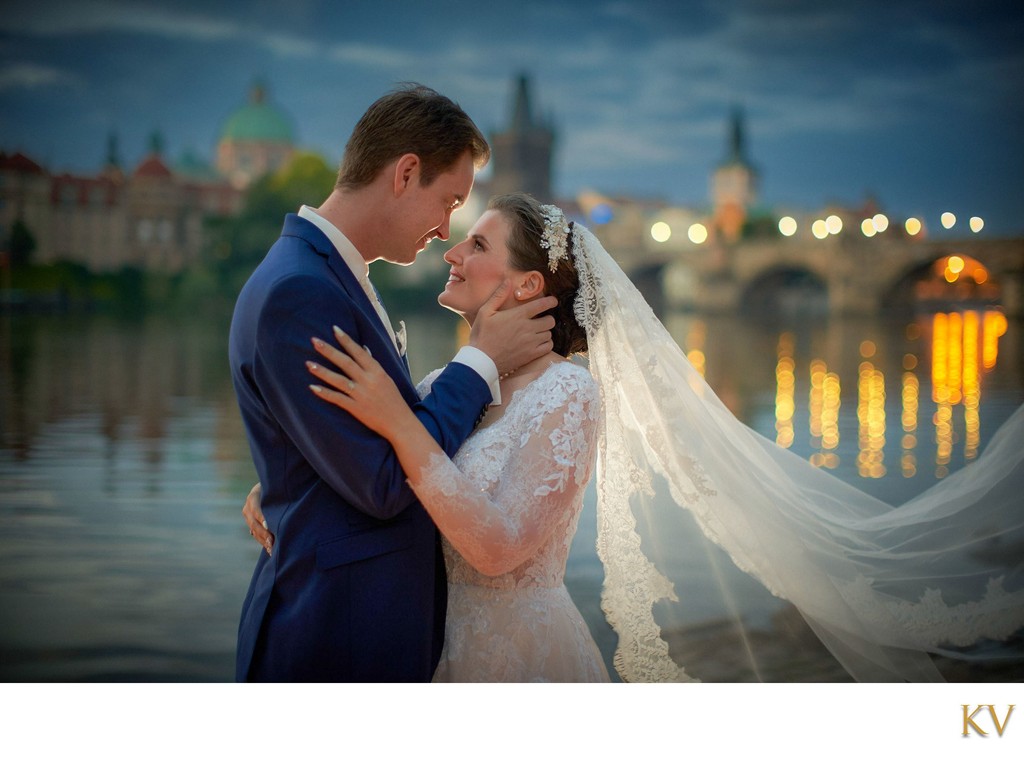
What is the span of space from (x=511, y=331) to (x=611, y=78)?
39462 mm

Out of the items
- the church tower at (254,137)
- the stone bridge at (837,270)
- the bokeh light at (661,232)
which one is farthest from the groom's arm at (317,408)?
the church tower at (254,137)

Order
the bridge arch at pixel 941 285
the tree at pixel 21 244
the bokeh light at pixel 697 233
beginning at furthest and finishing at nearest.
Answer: the bokeh light at pixel 697 233 → the bridge arch at pixel 941 285 → the tree at pixel 21 244

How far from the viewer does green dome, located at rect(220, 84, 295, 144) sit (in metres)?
47.3

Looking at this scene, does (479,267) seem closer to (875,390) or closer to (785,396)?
(785,396)

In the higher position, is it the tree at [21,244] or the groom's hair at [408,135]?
the tree at [21,244]

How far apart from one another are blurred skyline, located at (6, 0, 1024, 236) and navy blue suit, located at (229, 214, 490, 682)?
105 inches

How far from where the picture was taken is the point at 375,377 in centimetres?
164

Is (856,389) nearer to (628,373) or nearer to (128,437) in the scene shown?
(128,437)

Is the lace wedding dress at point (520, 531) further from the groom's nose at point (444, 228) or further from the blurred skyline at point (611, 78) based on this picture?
the blurred skyline at point (611, 78)

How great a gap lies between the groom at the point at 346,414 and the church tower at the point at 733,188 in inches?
1868

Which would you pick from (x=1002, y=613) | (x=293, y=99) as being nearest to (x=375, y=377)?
(x=1002, y=613)

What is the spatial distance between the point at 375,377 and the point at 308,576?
0.38 m

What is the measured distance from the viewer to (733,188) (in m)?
52.2

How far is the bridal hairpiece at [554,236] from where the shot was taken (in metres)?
1.91
